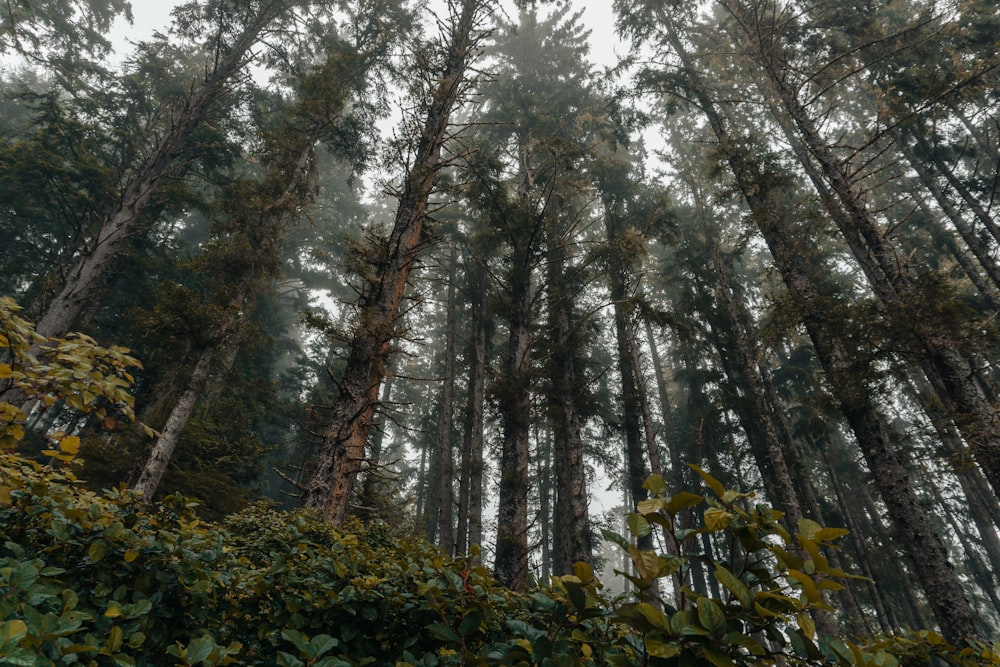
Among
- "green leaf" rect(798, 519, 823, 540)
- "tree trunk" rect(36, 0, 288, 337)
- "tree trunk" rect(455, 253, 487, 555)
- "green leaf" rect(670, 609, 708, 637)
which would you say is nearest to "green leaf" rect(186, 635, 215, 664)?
"green leaf" rect(670, 609, 708, 637)

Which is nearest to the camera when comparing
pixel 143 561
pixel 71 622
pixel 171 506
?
pixel 71 622

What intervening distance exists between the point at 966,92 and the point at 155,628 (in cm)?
1369

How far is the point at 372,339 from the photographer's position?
560 centimetres

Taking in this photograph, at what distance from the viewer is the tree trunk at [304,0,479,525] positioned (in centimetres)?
500

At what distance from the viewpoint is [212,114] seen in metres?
14.1

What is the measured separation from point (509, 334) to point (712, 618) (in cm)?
1056

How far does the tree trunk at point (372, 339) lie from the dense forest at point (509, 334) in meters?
0.05

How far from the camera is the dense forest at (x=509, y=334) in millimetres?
1690

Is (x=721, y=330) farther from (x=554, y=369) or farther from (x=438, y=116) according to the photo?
(x=438, y=116)

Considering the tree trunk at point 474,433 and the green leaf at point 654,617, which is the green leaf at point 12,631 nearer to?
the green leaf at point 654,617

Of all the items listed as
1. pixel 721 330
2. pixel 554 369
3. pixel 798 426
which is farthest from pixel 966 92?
pixel 798 426

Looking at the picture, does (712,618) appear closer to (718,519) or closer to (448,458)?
(718,519)

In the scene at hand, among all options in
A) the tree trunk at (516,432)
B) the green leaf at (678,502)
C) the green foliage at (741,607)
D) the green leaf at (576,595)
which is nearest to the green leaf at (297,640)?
the green leaf at (576,595)

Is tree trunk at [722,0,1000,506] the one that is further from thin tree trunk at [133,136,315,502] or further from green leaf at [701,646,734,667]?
thin tree trunk at [133,136,315,502]
